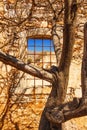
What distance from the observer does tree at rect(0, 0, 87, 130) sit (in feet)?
13.0

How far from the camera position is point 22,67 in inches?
168

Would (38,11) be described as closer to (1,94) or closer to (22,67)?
(1,94)

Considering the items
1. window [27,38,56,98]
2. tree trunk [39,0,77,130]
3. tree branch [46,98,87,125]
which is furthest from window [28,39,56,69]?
tree branch [46,98,87,125]

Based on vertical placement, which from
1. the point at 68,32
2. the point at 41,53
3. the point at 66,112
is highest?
the point at 68,32

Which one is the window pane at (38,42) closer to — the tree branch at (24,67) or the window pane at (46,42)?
the window pane at (46,42)

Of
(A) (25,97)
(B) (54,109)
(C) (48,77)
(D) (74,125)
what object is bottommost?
(D) (74,125)

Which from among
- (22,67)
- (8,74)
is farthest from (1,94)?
(22,67)

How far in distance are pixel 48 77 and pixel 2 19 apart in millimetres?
2772

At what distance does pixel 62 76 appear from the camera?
4.34m

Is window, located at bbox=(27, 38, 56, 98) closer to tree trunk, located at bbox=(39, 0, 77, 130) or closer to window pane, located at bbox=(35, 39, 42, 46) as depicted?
window pane, located at bbox=(35, 39, 42, 46)

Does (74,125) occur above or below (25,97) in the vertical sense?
below

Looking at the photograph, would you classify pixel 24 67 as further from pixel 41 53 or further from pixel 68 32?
pixel 41 53

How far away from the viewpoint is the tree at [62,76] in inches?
156

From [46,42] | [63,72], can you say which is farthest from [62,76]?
[46,42]
